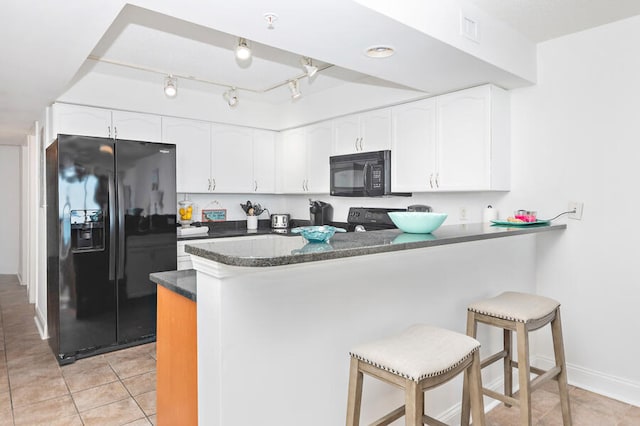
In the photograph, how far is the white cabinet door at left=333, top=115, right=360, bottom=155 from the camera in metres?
4.03

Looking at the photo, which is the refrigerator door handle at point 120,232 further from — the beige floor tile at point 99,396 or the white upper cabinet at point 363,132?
the white upper cabinet at point 363,132

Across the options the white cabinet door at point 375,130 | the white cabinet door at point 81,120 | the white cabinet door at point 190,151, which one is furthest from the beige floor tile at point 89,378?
the white cabinet door at point 375,130

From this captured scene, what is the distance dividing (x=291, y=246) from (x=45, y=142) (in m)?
3.51

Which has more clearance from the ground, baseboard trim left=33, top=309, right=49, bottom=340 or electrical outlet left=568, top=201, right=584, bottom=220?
electrical outlet left=568, top=201, right=584, bottom=220

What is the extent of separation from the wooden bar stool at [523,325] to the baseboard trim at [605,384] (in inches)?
28.2

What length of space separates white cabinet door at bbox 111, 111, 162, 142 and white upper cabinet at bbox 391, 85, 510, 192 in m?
2.29

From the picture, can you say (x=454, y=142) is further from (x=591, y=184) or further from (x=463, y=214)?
(x=591, y=184)

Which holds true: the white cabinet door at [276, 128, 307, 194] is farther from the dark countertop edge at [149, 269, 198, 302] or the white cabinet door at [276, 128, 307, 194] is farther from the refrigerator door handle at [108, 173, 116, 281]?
the dark countertop edge at [149, 269, 198, 302]

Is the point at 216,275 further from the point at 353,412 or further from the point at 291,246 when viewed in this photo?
the point at 353,412

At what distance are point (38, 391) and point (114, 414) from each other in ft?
2.39

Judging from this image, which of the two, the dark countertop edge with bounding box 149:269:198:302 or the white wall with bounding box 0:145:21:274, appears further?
the white wall with bounding box 0:145:21:274

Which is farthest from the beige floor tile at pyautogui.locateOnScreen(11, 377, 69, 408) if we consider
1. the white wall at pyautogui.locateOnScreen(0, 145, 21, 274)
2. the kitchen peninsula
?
the white wall at pyautogui.locateOnScreen(0, 145, 21, 274)

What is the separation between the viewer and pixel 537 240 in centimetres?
304

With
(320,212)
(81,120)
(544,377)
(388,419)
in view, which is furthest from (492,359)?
(81,120)
